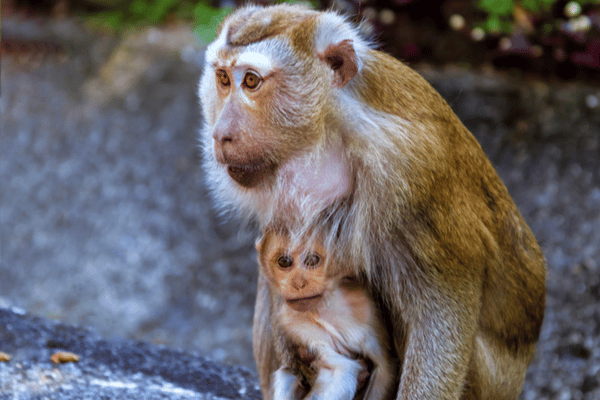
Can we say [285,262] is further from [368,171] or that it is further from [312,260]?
[368,171]

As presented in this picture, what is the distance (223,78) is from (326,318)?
4.47ft

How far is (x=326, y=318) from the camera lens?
11.7 feet

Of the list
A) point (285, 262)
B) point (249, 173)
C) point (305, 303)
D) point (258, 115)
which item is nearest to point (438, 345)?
point (305, 303)

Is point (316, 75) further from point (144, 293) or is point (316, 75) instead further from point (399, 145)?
point (144, 293)

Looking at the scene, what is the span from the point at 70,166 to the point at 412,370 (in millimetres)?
6795

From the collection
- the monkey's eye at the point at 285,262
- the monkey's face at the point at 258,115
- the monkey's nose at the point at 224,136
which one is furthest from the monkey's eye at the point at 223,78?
the monkey's eye at the point at 285,262

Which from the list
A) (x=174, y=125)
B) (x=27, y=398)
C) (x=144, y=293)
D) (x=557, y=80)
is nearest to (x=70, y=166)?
(x=174, y=125)

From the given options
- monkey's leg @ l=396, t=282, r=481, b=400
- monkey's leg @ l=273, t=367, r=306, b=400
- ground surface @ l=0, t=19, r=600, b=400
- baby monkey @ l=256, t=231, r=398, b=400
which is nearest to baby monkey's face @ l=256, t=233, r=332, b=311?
baby monkey @ l=256, t=231, r=398, b=400

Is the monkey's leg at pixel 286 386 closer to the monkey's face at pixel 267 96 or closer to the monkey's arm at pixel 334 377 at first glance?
the monkey's arm at pixel 334 377

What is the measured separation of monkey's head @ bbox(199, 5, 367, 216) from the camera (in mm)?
3191

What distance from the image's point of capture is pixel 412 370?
3.24 meters

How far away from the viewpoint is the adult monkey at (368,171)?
10.5 ft

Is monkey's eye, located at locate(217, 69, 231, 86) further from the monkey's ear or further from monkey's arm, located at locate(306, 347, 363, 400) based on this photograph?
monkey's arm, located at locate(306, 347, 363, 400)

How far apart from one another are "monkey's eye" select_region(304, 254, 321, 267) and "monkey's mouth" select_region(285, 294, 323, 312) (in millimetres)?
172
